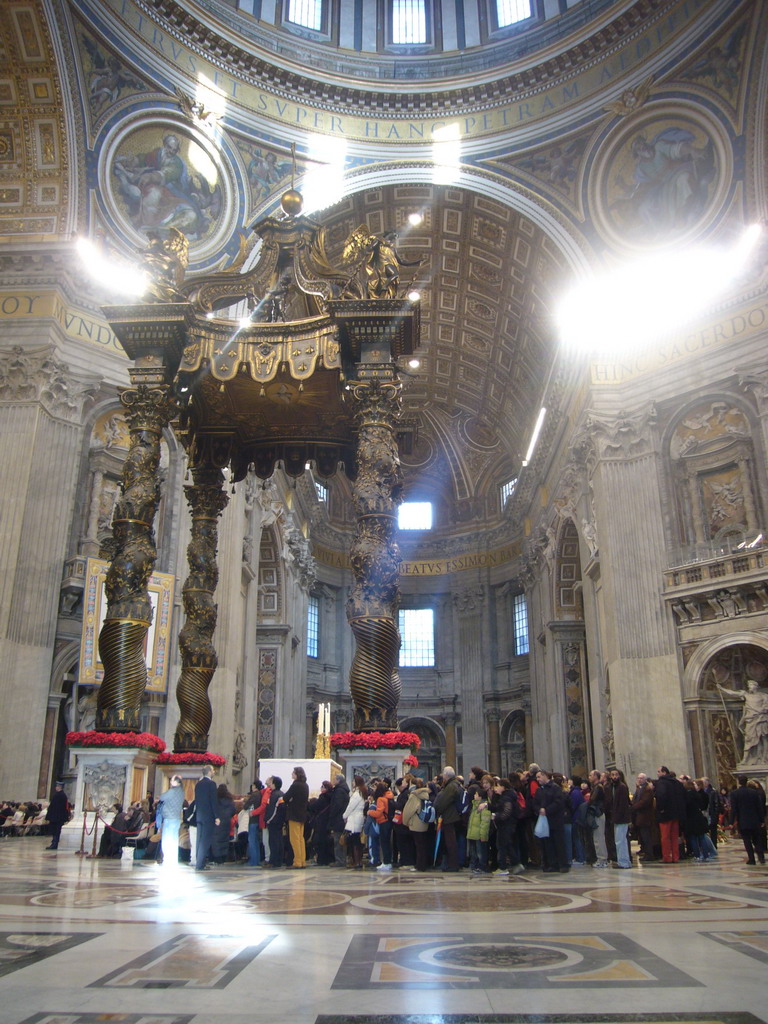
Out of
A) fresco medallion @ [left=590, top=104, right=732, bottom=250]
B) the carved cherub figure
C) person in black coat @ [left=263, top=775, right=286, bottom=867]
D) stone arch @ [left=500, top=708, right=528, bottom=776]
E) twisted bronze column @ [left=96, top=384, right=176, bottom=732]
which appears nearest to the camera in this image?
twisted bronze column @ [left=96, top=384, right=176, bottom=732]

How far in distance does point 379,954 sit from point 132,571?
6.03 meters

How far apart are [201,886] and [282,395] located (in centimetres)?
539

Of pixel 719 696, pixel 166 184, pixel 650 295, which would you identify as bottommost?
pixel 719 696

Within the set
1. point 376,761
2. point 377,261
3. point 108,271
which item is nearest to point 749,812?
point 376,761

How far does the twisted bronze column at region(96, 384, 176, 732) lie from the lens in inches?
341

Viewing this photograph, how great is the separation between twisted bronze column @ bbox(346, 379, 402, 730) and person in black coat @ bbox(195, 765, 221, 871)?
1.53 meters

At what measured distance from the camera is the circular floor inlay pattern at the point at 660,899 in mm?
5113

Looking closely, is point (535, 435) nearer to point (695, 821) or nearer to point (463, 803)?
point (695, 821)

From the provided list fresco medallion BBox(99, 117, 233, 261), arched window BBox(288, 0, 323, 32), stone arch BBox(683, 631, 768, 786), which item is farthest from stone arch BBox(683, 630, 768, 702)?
arched window BBox(288, 0, 323, 32)

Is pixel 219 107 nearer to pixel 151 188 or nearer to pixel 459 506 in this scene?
pixel 151 188

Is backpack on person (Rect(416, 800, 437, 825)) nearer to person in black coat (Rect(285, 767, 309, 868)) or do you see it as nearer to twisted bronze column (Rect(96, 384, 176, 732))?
person in black coat (Rect(285, 767, 309, 868))

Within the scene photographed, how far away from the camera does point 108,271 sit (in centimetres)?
1734

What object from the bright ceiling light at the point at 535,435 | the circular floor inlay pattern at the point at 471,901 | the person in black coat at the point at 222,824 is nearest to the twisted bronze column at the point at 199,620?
the person in black coat at the point at 222,824

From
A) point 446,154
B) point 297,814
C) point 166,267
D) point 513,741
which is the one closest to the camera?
point 297,814
